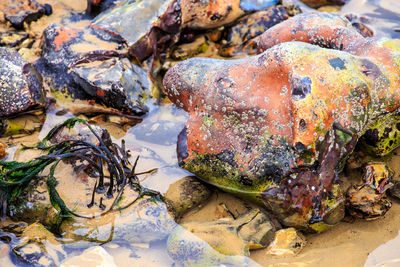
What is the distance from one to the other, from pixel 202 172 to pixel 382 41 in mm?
1631

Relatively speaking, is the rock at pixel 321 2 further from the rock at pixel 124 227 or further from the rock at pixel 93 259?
the rock at pixel 93 259

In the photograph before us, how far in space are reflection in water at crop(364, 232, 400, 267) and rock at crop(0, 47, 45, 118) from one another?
291 centimetres

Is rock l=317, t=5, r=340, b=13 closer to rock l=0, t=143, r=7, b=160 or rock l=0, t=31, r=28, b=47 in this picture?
rock l=0, t=31, r=28, b=47

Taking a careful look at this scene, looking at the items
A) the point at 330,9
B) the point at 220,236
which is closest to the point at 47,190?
the point at 220,236

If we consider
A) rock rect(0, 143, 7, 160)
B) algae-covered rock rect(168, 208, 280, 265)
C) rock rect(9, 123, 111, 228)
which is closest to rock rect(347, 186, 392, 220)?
algae-covered rock rect(168, 208, 280, 265)

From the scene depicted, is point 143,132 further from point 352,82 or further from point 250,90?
point 352,82

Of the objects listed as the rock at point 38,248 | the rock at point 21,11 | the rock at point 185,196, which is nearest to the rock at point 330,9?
the rock at point 185,196

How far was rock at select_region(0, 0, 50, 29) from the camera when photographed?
4418 mm

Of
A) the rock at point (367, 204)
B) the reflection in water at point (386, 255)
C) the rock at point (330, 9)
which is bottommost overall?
the reflection in water at point (386, 255)

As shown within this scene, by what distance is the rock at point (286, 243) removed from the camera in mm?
2684

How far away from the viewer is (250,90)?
279 centimetres

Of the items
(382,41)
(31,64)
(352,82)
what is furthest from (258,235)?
(31,64)

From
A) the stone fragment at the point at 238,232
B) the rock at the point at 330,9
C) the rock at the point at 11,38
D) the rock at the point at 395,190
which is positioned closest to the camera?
the stone fragment at the point at 238,232

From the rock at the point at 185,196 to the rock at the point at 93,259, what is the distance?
553mm
